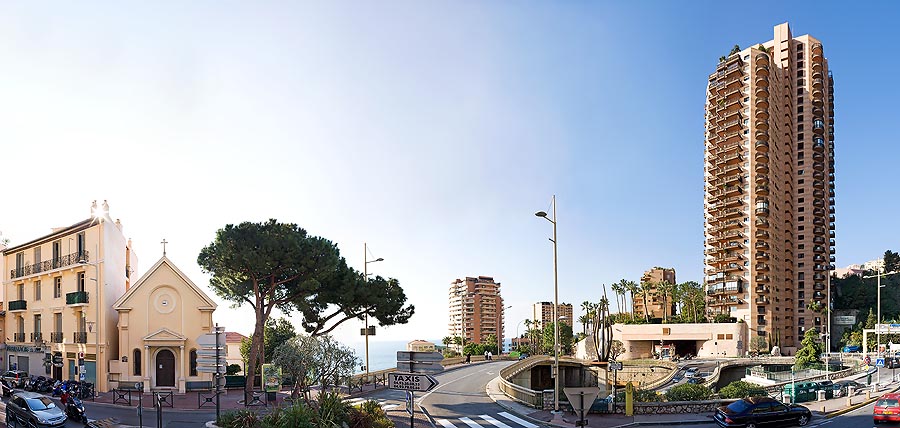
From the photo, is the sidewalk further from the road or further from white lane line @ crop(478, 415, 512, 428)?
white lane line @ crop(478, 415, 512, 428)

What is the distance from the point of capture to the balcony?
141 feet

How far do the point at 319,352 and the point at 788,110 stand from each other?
11907 centimetres

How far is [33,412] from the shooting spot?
26625 millimetres

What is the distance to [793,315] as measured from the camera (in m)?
113

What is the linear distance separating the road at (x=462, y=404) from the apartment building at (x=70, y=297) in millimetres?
19552

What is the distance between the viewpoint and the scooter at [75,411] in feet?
94.8

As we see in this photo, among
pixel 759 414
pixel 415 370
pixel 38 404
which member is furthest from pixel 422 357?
pixel 38 404

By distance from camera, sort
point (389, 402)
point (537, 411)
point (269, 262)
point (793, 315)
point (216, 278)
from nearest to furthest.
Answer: point (537, 411) → point (389, 402) → point (269, 262) → point (216, 278) → point (793, 315)

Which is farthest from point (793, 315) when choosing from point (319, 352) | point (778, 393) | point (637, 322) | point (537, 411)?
point (319, 352)

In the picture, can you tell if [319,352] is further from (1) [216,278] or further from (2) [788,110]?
(2) [788,110]

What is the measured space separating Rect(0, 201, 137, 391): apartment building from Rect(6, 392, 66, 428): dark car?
994 cm

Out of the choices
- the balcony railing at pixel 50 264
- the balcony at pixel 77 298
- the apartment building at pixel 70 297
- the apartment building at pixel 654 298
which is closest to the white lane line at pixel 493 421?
the apartment building at pixel 70 297

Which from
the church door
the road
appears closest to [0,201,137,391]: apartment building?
the church door

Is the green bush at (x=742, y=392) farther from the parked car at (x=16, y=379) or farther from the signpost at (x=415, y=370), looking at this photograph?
the parked car at (x=16, y=379)
